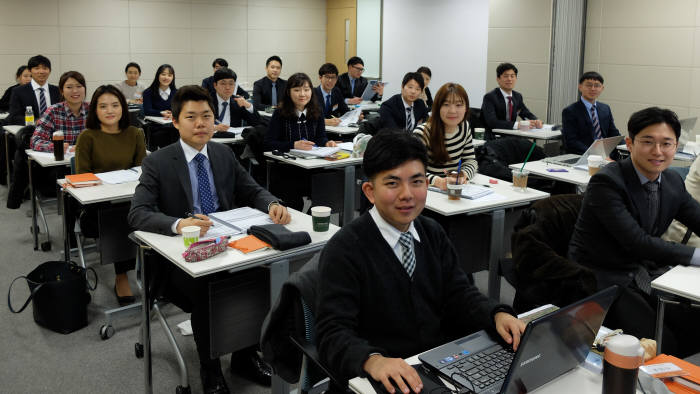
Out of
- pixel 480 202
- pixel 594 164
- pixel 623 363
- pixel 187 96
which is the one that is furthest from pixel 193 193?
pixel 594 164

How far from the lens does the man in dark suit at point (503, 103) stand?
666cm

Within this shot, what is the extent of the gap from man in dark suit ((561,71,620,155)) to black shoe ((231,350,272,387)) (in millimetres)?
3931

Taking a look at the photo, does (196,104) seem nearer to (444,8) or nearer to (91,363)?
(91,363)

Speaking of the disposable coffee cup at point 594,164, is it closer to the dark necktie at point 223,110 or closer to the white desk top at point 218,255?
the white desk top at point 218,255

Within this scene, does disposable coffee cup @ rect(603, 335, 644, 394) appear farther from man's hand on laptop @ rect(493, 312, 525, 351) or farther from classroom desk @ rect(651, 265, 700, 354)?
classroom desk @ rect(651, 265, 700, 354)

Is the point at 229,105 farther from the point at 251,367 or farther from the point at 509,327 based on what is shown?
the point at 509,327

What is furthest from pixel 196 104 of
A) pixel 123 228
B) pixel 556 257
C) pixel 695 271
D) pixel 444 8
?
pixel 444 8

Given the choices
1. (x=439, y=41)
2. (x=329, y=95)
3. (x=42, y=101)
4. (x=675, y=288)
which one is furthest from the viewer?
(x=439, y=41)

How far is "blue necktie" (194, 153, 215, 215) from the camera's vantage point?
10.4 feet

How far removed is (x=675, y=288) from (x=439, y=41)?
778 centimetres

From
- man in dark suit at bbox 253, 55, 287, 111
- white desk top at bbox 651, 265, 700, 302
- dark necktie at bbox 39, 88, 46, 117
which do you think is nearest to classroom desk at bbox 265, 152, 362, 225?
white desk top at bbox 651, 265, 700, 302

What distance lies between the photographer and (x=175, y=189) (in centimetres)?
308

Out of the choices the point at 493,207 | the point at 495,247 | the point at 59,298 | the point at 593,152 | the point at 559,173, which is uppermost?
the point at 593,152

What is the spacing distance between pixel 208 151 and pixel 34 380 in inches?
55.8
